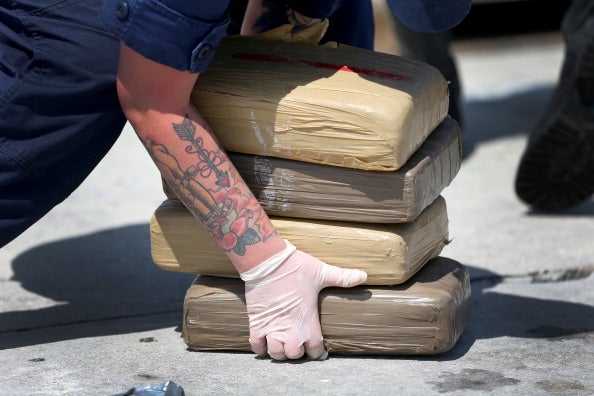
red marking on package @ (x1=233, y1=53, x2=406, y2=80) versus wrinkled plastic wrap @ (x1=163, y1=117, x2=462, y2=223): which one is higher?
red marking on package @ (x1=233, y1=53, x2=406, y2=80)

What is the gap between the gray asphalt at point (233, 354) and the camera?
2.10 meters

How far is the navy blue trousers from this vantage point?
7.16 feet

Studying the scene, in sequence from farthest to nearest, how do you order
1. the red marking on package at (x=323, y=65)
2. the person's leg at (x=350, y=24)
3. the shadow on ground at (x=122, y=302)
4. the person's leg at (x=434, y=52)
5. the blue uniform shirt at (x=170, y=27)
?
the person's leg at (x=434, y=52) < the person's leg at (x=350, y=24) < the shadow on ground at (x=122, y=302) < the red marking on package at (x=323, y=65) < the blue uniform shirt at (x=170, y=27)

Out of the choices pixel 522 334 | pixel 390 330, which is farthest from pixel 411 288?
pixel 522 334

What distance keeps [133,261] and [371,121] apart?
114cm

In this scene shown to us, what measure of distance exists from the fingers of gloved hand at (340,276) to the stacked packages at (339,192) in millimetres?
23

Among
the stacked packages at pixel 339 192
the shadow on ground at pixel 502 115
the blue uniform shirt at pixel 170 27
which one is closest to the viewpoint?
the blue uniform shirt at pixel 170 27

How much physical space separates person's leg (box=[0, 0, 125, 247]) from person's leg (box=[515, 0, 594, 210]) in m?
1.55

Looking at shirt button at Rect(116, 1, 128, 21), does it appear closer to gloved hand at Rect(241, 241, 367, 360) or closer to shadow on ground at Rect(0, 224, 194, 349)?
gloved hand at Rect(241, 241, 367, 360)

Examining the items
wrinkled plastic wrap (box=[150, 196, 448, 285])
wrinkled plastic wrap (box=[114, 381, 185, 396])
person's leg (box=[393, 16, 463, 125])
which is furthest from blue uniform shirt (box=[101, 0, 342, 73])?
person's leg (box=[393, 16, 463, 125])

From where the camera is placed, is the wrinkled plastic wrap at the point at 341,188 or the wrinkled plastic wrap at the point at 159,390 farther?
the wrinkled plastic wrap at the point at 341,188

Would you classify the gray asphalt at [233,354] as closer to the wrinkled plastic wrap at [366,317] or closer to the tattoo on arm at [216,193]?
the wrinkled plastic wrap at [366,317]

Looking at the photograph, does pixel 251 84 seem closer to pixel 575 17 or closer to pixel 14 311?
pixel 14 311

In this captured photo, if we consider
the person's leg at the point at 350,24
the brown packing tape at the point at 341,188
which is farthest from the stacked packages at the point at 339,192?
the person's leg at the point at 350,24
